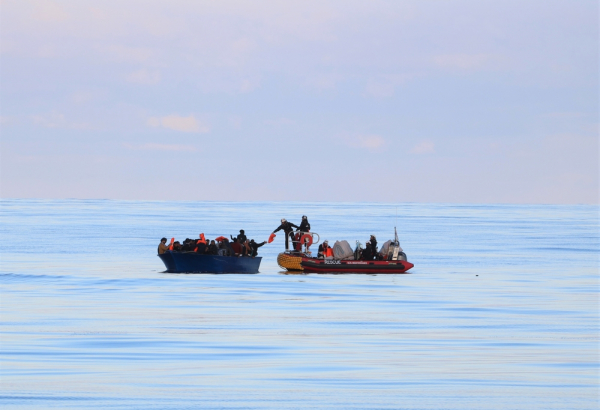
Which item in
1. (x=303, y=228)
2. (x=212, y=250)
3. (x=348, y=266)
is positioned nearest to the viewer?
(x=212, y=250)

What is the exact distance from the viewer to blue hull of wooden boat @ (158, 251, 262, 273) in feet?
149

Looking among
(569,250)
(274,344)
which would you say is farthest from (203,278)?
(569,250)

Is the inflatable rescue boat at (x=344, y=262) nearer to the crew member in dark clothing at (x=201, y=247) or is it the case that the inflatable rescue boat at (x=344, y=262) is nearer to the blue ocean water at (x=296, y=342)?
the blue ocean water at (x=296, y=342)

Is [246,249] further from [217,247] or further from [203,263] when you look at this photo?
[203,263]

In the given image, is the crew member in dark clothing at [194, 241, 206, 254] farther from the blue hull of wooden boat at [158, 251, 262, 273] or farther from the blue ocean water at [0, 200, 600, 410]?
the blue ocean water at [0, 200, 600, 410]

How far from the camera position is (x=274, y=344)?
23688 mm

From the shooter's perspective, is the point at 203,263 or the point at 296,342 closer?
the point at 296,342

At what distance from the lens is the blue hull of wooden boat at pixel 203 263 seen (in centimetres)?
4541

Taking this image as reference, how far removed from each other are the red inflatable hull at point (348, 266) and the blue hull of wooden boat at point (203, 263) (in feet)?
9.66

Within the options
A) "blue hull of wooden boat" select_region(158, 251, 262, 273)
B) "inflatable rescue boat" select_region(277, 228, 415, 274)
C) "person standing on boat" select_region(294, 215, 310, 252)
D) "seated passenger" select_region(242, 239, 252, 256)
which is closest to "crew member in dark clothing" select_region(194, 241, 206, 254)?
"blue hull of wooden boat" select_region(158, 251, 262, 273)

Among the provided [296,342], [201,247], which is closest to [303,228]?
[201,247]

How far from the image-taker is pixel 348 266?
4806 centimetres

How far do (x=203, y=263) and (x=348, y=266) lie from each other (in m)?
7.09

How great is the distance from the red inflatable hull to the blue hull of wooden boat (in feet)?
9.66
